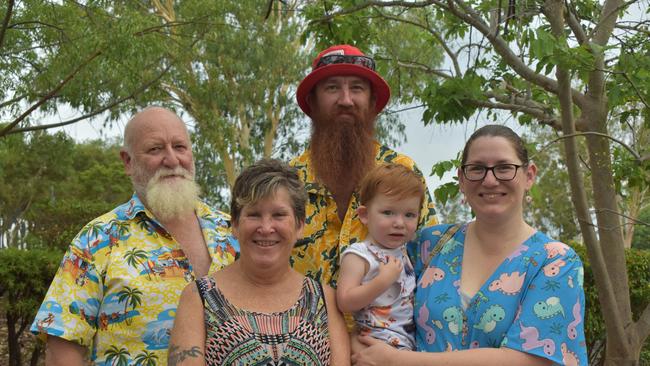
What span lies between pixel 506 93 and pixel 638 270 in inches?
128

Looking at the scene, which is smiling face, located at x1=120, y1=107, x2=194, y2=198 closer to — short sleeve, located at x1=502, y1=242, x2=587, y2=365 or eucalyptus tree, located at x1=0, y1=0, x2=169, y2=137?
short sleeve, located at x1=502, y1=242, x2=587, y2=365

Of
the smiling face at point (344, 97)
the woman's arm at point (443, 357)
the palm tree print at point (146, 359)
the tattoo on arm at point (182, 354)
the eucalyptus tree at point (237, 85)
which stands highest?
the eucalyptus tree at point (237, 85)

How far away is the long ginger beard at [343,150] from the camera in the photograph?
3553mm

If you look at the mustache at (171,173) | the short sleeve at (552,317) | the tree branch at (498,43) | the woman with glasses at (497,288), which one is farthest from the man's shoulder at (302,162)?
the tree branch at (498,43)

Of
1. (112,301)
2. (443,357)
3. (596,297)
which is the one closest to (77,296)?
(112,301)

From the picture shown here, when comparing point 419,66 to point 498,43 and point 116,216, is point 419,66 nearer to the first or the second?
point 498,43

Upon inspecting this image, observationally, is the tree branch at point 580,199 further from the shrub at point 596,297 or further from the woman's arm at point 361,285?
the woman's arm at point 361,285

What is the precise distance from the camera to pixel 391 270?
2.80 m

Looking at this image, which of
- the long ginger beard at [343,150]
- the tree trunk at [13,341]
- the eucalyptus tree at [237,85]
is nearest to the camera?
the long ginger beard at [343,150]

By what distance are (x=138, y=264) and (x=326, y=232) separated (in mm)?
892

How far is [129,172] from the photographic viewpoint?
135 inches

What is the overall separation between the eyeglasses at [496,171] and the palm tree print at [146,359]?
Answer: 1509 millimetres

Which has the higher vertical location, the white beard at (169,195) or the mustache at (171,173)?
the mustache at (171,173)

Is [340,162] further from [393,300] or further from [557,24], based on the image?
[557,24]
